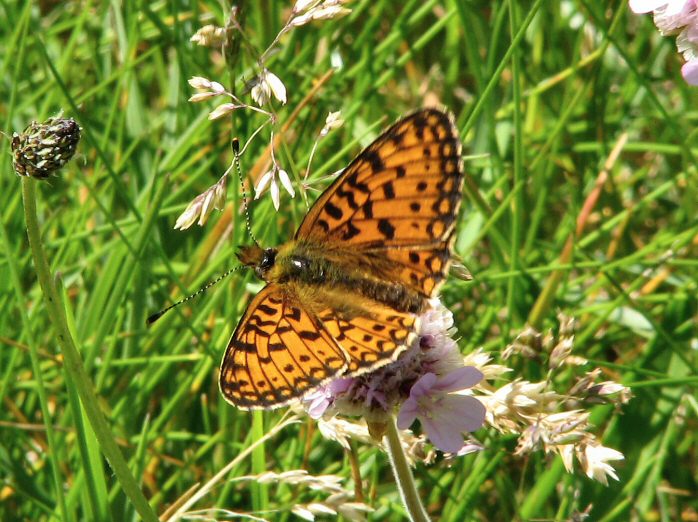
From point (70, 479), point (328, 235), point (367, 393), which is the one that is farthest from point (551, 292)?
point (70, 479)

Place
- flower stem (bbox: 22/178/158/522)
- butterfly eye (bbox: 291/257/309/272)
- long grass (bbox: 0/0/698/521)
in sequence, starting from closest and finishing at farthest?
1. flower stem (bbox: 22/178/158/522)
2. butterfly eye (bbox: 291/257/309/272)
3. long grass (bbox: 0/0/698/521)

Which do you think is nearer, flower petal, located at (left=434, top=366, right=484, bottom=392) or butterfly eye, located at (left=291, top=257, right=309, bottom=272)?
flower petal, located at (left=434, top=366, right=484, bottom=392)

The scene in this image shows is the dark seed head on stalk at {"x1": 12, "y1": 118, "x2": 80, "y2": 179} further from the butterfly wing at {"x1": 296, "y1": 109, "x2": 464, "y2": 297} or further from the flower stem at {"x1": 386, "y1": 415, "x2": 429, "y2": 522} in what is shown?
the flower stem at {"x1": 386, "y1": 415, "x2": 429, "y2": 522}

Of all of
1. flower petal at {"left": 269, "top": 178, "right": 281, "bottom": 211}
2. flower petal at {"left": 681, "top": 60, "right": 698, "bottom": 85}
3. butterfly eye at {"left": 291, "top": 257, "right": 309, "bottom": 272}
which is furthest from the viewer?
butterfly eye at {"left": 291, "top": 257, "right": 309, "bottom": 272}

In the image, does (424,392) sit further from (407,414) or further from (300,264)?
(300,264)

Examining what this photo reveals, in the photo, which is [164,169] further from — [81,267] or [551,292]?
[551,292]

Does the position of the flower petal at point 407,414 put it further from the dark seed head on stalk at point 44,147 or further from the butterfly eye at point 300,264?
the dark seed head on stalk at point 44,147

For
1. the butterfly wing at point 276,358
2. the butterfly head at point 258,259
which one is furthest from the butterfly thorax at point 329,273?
the butterfly wing at point 276,358

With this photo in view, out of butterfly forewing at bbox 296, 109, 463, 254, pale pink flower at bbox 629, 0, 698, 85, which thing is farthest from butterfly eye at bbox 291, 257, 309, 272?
pale pink flower at bbox 629, 0, 698, 85
